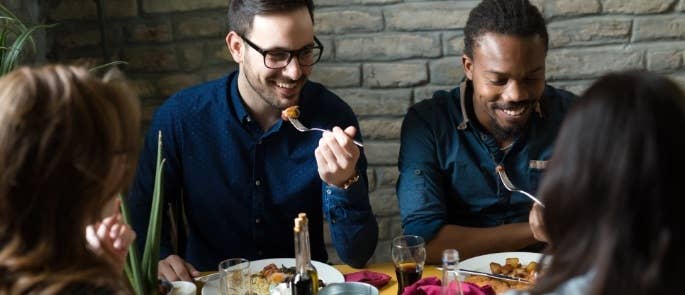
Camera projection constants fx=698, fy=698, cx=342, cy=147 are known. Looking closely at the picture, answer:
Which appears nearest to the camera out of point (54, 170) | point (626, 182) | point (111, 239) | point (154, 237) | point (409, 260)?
point (626, 182)

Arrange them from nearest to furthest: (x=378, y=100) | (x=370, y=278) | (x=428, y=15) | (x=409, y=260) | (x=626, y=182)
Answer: (x=626, y=182), (x=409, y=260), (x=370, y=278), (x=428, y=15), (x=378, y=100)

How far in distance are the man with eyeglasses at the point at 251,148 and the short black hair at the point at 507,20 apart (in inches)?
18.0

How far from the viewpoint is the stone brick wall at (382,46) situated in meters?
Answer: 2.42

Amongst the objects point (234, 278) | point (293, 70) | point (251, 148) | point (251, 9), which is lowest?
point (234, 278)

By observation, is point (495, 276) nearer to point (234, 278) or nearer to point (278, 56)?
point (234, 278)

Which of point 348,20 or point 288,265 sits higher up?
point 348,20

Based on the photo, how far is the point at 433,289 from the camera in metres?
1.38

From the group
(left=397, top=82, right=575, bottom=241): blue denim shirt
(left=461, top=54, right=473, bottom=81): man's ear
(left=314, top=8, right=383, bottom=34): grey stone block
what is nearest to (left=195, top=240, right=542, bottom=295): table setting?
(left=397, top=82, right=575, bottom=241): blue denim shirt

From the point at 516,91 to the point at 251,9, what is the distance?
769 millimetres

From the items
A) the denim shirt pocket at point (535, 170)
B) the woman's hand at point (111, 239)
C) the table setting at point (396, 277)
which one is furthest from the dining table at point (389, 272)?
the denim shirt pocket at point (535, 170)

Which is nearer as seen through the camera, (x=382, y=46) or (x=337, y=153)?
(x=337, y=153)

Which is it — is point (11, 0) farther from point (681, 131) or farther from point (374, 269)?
point (681, 131)

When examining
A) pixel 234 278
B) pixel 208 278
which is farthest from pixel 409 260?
pixel 208 278

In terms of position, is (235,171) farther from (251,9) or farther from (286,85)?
(251,9)
